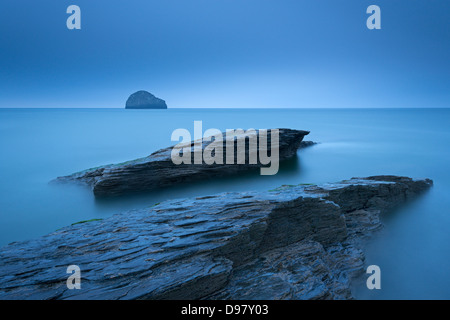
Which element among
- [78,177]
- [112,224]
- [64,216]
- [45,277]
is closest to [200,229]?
[112,224]

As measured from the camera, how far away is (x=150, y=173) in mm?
17922

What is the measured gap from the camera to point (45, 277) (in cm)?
645

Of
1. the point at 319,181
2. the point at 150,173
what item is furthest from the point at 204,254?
the point at 319,181

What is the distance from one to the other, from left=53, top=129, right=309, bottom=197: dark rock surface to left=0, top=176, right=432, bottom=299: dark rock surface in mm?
7042

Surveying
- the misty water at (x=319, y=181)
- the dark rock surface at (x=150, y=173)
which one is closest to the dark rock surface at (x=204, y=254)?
the misty water at (x=319, y=181)

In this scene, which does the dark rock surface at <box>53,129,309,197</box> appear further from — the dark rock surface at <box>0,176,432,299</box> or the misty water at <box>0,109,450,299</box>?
the dark rock surface at <box>0,176,432,299</box>

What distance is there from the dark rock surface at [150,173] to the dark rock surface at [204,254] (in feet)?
23.1

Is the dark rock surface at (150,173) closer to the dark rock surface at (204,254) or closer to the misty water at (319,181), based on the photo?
the misty water at (319,181)

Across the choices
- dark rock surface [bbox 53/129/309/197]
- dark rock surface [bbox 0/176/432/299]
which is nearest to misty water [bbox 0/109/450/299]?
dark rock surface [bbox 53/129/309/197]

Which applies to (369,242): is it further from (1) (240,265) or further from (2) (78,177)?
(2) (78,177)

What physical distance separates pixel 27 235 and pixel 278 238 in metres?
11.4

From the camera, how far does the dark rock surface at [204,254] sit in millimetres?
6301

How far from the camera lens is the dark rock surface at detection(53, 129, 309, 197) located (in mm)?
16891

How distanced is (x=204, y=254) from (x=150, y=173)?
11642 millimetres
